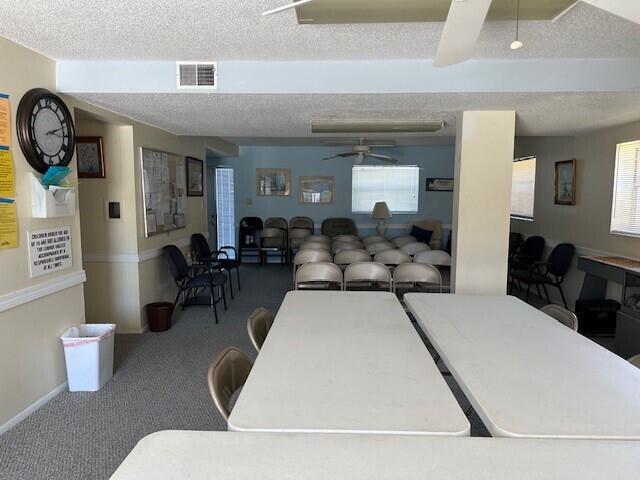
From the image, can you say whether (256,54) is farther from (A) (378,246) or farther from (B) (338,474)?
(A) (378,246)

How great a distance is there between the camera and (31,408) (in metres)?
2.65

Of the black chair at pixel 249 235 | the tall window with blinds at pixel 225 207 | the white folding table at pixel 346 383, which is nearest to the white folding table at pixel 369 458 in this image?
the white folding table at pixel 346 383

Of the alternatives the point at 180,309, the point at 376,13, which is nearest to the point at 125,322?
the point at 180,309

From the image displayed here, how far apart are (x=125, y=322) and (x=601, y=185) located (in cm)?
526

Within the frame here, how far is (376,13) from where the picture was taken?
197 cm

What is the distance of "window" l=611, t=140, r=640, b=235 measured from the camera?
398 cm

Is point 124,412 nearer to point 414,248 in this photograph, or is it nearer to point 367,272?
point 367,272

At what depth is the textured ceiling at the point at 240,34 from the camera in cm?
194

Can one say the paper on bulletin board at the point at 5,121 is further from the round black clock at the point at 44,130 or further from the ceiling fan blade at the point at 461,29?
the ceiling fan blade at the point at 461,29

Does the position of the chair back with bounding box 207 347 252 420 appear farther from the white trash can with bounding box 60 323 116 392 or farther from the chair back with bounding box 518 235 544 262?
the chair back with bounding box 518 235 544 262

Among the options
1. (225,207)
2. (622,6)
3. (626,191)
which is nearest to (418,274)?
(626,191)

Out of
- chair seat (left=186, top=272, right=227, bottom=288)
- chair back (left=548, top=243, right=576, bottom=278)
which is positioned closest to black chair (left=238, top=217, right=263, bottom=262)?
chair seat (left=186, top=272, right=227, bottom=288)

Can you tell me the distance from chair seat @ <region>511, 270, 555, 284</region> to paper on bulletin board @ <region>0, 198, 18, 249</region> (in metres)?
5.02

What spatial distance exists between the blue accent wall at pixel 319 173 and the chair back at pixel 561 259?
10.9ft
